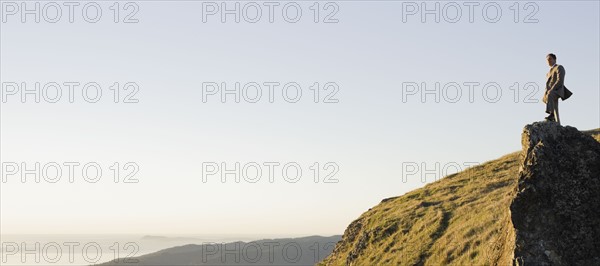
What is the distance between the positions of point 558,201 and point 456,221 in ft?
64.1

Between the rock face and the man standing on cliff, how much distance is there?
281 inches

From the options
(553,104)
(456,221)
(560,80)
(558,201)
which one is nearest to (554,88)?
(560,80)

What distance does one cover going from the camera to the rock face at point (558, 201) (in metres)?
13.1

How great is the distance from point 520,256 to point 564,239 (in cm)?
93

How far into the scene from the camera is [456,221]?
3259cm

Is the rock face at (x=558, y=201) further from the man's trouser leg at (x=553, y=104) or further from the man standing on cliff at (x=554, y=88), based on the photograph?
the man's trouser leg at (x=553, y=104)

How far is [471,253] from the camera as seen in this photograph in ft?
85.2

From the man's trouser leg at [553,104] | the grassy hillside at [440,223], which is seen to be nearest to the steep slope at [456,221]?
the grassy hillside at [440,223]

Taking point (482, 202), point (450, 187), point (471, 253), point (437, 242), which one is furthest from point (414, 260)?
point (450, 187)

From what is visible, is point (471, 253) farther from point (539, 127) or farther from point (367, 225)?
point (367, 225)

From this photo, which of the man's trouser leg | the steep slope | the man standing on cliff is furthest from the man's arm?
the steep slope

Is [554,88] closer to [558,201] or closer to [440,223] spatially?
[558,201]

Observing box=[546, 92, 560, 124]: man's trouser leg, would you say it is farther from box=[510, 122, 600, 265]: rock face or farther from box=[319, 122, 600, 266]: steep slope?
box=[510, 122, 600, 265]: rock face

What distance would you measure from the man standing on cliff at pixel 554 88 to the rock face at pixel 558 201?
7136mm
